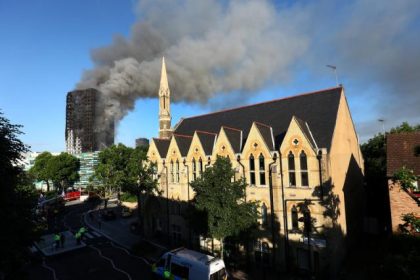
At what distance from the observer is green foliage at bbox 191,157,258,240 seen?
20.5 metres

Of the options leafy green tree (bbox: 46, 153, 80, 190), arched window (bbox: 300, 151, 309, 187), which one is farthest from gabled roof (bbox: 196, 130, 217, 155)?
leafy green tree (bbox: 46, 153, 80, 190)

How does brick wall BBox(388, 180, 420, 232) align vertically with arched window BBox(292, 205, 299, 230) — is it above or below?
above

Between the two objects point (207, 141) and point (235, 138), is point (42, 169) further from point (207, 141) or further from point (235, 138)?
point (235, 138)

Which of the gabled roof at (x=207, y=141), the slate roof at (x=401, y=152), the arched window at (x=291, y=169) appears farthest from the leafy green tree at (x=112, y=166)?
the slate roof at (x=401, y=152)

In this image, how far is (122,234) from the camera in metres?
36.9

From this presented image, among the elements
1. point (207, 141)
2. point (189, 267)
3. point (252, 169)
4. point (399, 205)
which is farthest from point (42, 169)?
point (399, 205)

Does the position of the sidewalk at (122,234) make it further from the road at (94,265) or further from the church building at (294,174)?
the church building at (294,174)

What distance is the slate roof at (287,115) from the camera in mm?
23750

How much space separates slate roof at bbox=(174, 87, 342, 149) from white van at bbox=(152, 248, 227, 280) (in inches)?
467

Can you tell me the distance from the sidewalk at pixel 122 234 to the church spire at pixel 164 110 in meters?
14.9

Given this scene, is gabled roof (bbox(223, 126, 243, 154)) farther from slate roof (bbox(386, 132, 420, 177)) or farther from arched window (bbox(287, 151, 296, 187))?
slate roof (bbox(386, 132, 420, 177))

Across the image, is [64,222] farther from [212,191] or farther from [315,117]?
[315,117]

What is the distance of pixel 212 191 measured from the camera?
2105cm

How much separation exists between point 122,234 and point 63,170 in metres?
53.5
